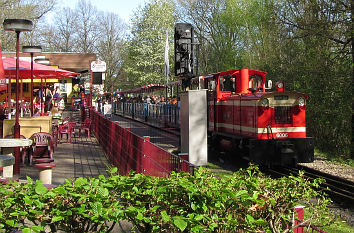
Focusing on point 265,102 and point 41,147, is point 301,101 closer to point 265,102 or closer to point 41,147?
point 265,102

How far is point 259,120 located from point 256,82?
9.35ft

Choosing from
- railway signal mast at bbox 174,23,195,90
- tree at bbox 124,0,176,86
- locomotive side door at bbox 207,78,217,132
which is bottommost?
locomotive side door at bbox 207,78,217,132

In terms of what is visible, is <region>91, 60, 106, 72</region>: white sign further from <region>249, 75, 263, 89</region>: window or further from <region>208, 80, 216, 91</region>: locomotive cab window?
<region>249, 75, 263, 89</region>: window

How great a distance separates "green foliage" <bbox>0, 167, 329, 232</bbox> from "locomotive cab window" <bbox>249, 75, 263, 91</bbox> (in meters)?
11.7

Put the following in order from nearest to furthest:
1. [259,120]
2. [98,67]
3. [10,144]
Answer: [10,144]
[259,120]
[98,67]

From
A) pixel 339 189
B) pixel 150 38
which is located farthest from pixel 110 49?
pixel 339 189

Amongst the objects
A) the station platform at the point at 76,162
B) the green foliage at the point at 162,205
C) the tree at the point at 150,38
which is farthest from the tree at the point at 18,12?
the green foliage at the point at 162,205

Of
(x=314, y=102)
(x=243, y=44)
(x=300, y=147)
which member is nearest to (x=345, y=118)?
(x=314, y=102)

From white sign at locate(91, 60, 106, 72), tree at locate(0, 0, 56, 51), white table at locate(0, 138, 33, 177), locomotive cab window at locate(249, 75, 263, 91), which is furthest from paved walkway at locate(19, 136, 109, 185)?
tree at locate(0, 0, 56, 51)

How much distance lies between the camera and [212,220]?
2.99m

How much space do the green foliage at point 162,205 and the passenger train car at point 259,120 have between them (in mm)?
9202

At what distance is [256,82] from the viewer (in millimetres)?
15430

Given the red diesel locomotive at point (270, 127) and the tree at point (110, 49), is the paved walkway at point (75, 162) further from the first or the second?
the tree at point (110, 49)

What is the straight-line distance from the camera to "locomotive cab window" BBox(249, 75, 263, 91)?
Result: 15195mm
